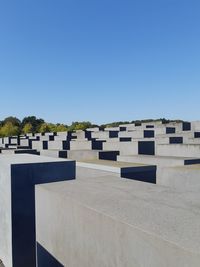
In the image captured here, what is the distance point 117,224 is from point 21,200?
4267mm

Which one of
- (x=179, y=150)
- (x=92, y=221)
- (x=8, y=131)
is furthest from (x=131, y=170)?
(x=8, y=131)

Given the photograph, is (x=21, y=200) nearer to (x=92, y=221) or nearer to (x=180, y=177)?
(x=92, y=221)

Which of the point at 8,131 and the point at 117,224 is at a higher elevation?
the point at 8,131

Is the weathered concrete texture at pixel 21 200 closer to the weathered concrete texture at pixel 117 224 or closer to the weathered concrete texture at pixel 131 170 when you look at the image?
the weathered concrete texture at pixel 117 224

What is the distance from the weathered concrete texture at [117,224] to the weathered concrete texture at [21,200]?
59.5 inches

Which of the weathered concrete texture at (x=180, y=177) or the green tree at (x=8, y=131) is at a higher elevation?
the green tree at (x=8, y=131)

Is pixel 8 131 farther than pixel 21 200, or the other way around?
pixel 8 131

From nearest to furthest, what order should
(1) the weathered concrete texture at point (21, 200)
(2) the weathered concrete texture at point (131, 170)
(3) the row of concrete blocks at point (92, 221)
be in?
(3) the row of concrete blocks at point (92, 221) → (1) the weathered concrete texture at point (21, 200) → (2) the weathered concrete texture at point (131, 170)

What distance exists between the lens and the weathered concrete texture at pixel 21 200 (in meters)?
7.21

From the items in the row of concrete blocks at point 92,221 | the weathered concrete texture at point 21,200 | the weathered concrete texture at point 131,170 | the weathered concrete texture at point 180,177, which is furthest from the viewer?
the weathered concrete texture at point 131,170

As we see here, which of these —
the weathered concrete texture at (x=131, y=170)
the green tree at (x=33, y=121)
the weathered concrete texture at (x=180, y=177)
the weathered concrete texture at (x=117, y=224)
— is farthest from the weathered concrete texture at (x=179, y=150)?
the green tree at (x=33, y=121)

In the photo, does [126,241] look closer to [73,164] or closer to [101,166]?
[73,164]

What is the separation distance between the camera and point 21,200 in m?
7.30

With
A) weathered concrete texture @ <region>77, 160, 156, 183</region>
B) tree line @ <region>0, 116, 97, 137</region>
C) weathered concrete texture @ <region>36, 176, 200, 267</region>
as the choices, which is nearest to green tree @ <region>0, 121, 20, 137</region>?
tree line @ <region>0, 116, 97, 137</region>
